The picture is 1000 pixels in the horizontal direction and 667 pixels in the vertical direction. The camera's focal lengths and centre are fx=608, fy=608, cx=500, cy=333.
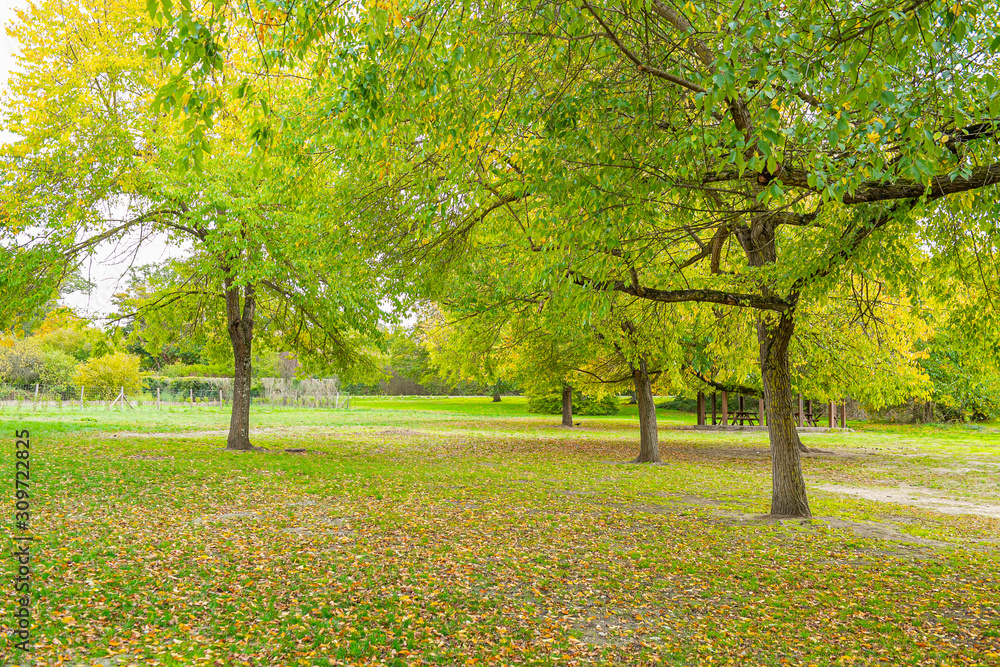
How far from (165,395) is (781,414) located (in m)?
39.0

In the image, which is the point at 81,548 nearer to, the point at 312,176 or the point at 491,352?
the point at 312,176

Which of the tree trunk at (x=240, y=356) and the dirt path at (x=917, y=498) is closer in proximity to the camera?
the dirt path at (x=917, y=498)

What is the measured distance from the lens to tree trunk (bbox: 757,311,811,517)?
900 cm

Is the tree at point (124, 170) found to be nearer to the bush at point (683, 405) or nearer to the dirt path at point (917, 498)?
the dirt path at point (917, 498)

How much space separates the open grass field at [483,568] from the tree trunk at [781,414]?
0.57m

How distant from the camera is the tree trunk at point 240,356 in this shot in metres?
15.5

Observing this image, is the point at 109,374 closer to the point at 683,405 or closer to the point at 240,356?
the point at 240,356

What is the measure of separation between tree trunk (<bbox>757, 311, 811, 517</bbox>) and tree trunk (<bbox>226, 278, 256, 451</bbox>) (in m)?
12.1

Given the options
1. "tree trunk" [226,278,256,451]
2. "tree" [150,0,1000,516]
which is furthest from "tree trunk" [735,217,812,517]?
"tree trunk" [226,278,256,451]

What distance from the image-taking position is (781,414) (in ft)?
29.8

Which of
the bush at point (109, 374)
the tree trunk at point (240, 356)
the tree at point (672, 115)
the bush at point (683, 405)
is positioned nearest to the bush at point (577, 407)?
the bush at point (683, 405)

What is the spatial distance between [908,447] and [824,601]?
21248 millimetres

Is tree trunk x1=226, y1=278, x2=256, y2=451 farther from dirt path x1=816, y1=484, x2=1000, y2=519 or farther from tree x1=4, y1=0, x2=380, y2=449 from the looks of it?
dirt path x1=816, y1=484, x2=1000, y2=519

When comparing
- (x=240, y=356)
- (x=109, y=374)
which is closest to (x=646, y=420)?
(x=240, y=356)
